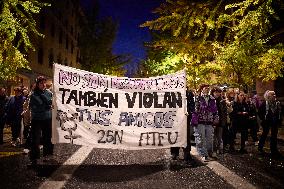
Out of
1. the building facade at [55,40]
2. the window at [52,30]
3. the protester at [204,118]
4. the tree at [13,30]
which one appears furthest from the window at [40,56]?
the protester at [204,118]

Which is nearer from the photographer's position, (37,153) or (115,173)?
(115,173)

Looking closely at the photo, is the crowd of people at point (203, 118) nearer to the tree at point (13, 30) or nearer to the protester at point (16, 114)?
the protester at point (16, 114)

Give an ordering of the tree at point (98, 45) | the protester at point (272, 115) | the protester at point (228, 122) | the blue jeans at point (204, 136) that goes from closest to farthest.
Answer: the blue jeans at point (204, 136), the protester at point (272, 115), the protester at point (228, 122), the tree at point (98, 45)

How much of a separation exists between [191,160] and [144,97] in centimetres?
176

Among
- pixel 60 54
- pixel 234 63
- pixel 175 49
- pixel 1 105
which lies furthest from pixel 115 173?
pixel 60 54

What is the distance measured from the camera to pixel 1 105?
11914 millimetres

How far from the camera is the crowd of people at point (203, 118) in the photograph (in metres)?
7.98

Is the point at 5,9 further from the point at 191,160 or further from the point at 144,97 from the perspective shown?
the point at 191,160

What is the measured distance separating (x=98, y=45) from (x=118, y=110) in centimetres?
3718

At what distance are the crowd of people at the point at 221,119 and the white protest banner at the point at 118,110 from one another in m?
0.63

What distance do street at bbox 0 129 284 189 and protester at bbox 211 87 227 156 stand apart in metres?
0.46

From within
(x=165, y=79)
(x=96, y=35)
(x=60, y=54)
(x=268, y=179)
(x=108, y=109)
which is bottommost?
(x=268, y=179)

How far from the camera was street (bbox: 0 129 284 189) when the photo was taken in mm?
6145

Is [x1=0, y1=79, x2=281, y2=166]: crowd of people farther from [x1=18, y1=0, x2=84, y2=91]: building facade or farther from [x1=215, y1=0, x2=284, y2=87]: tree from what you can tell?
[x1=18, y1=0, x2=84, y2=91]: building facade
